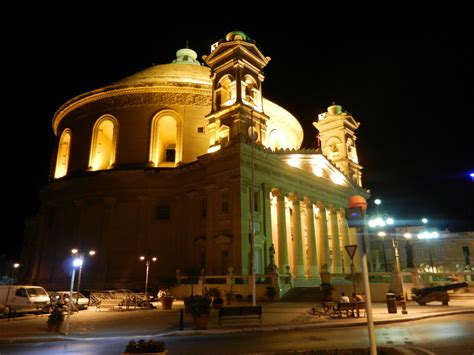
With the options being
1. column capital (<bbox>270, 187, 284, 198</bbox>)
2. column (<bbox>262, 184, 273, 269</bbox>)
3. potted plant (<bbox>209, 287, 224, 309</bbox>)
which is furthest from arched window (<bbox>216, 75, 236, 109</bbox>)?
potted plant (<bbox>209, 287, 224, 309</bbox>)

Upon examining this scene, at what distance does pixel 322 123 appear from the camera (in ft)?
170

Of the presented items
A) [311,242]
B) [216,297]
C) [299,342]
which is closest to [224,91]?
[311,242]

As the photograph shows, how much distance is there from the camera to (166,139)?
142 feet

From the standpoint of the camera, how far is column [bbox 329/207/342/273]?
41.2m

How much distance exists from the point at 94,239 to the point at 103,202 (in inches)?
144

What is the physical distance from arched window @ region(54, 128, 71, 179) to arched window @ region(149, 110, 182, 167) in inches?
457

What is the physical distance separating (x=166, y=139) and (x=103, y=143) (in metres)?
7.23

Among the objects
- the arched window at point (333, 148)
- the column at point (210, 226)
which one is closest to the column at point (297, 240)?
the column at point (210, 226)

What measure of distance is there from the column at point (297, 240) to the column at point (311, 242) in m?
1.64

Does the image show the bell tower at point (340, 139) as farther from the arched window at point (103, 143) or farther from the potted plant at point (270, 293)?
the arched window at point (103, 143)

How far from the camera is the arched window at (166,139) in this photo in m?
40.5

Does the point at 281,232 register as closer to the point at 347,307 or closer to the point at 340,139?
the point at 347,307

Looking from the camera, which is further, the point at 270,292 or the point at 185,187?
the point at 185,187

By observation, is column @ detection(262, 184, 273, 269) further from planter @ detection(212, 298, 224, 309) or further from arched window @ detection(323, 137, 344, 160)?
arched window @ detection(323, 137, 344, 160)
